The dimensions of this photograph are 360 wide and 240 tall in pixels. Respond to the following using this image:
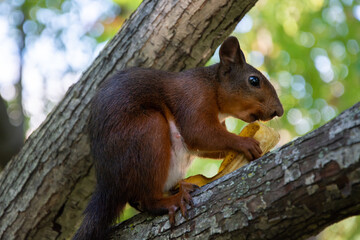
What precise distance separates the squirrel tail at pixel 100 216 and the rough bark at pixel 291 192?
69 cm

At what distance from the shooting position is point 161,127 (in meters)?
3.40

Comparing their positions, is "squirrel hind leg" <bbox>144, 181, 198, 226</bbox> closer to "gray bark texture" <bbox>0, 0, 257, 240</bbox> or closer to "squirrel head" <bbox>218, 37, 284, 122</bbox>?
"squirrel head" <bbox>218, 37, 284, 122</bbox>

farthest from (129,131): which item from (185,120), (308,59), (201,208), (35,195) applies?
(308,59)

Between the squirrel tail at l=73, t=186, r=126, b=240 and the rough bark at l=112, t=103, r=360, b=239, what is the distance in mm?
690

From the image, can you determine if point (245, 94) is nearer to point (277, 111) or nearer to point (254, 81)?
point (254, 81)

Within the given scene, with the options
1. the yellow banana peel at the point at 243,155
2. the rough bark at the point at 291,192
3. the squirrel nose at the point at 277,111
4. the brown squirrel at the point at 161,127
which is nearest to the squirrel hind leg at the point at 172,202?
the brown squirrel at the point at 161,127

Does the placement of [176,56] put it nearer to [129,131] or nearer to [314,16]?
[129,131]

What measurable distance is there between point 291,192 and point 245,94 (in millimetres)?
1968

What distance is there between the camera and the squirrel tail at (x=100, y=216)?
3.31 metres

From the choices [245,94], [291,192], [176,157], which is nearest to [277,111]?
[245,94]

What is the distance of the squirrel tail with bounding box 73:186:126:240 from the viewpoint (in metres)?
3.31

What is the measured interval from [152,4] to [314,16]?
3528 millimetres

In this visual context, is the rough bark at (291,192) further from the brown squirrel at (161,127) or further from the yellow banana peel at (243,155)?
the yellow banana peel at (243,155)

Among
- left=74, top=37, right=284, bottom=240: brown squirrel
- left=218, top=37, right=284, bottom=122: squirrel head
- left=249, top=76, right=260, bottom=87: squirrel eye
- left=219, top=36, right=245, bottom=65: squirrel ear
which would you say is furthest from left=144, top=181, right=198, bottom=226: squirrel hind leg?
left=219, top=36, right=245, bottom=65: squirrel ear
